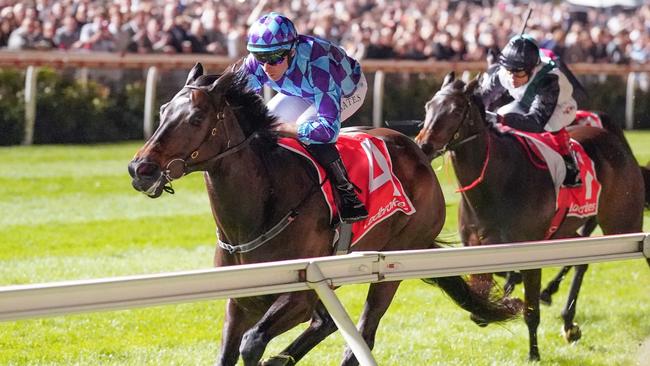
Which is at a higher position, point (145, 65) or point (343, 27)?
point (145, 65)

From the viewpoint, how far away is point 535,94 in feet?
22.8

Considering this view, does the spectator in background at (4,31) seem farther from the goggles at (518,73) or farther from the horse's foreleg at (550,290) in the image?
the goggles at (518,73)

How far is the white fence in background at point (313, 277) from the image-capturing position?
2.95 m

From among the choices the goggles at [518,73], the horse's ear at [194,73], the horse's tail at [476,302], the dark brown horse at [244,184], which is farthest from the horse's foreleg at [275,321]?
the goggles at [518,73]

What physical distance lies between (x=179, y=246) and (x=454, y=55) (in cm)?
1173

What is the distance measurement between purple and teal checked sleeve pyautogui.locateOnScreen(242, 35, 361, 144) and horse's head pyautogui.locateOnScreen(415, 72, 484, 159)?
143 centimetres

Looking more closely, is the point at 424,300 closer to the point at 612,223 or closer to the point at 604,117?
the point at 612,223

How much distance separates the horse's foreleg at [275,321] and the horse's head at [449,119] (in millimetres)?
1999

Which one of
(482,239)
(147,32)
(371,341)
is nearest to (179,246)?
(482,239)

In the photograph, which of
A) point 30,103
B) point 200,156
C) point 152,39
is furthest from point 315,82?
point 152,39

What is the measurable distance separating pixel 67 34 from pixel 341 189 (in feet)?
39.8

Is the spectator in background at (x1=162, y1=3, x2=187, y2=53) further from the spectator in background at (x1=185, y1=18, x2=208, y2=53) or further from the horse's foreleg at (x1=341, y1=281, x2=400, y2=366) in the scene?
the horse's foreleg at (x1=341, y1=281, x2=400, y2=366)

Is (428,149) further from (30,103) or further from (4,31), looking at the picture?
(4,31)

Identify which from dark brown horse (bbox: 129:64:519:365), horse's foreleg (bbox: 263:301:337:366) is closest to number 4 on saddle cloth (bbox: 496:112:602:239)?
horse's foreleg (bbox: 263:301:337:366)
